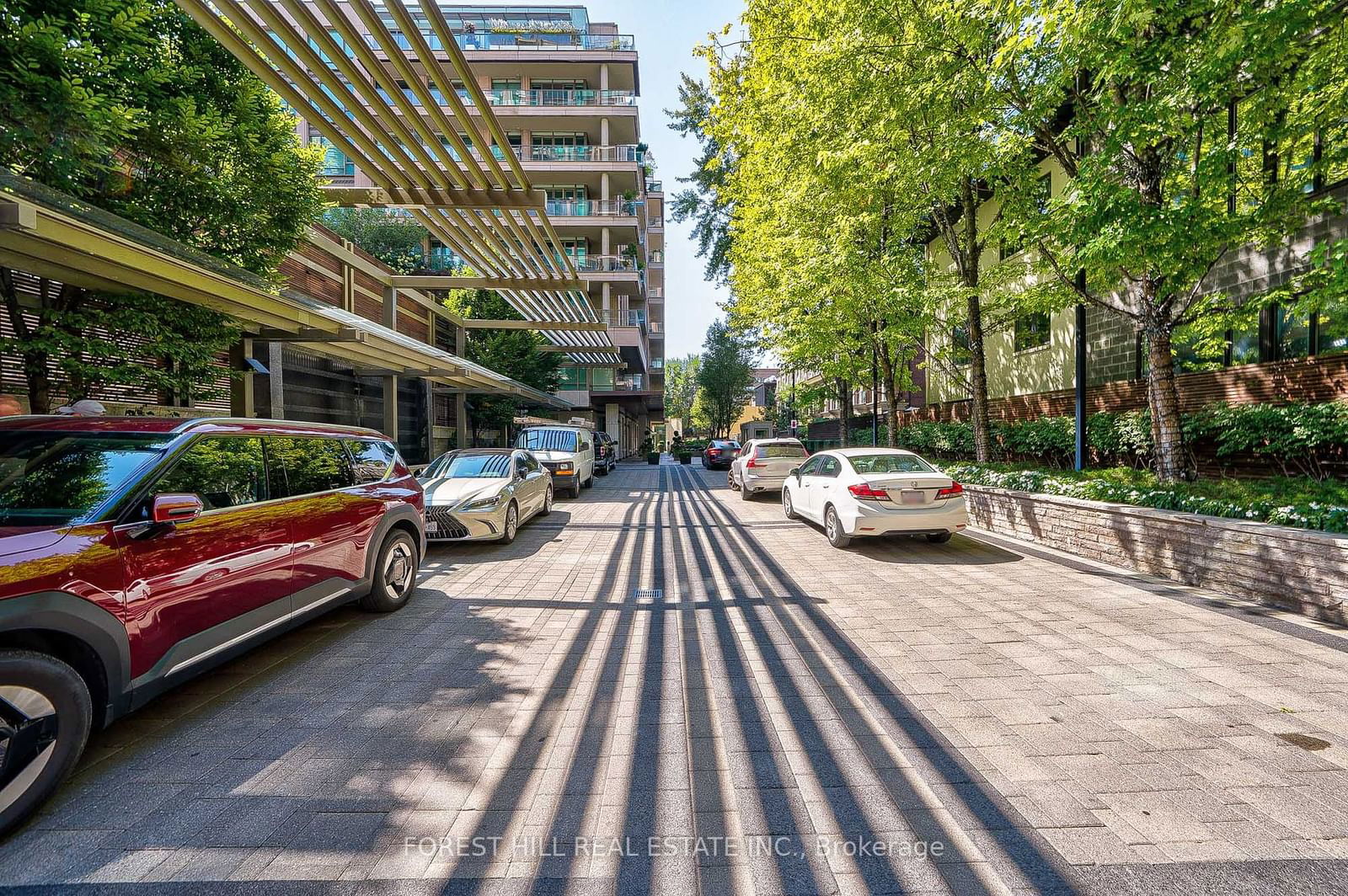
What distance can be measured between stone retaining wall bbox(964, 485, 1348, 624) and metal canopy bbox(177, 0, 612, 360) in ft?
29.6

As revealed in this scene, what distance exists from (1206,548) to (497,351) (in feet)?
65.3

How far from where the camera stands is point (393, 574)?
18.3 ft

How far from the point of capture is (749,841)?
2.31 metres

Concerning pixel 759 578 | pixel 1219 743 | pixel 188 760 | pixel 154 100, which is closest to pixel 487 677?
pixel 188 760

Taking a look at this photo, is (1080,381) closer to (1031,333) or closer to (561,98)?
(1031,333)

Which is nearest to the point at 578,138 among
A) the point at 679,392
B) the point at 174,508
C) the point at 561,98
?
the point at 561,98

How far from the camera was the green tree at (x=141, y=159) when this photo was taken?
15.6 ft

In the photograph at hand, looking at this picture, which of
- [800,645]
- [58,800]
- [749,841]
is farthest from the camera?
[800,645]

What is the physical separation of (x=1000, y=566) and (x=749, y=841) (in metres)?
6.10

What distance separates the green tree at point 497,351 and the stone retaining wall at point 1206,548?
17.4 meters

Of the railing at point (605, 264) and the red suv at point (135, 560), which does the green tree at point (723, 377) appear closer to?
the railing at point (605, 264)

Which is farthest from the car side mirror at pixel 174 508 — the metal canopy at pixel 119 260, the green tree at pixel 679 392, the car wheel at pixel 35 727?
the green tree at pixel 679 392

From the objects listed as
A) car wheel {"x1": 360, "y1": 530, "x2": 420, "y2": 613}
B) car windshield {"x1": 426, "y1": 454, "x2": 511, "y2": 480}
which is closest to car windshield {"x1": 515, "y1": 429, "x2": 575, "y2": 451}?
car windshield {"x1": 426, "y1": 454, "x2": 511, "y2": 480}

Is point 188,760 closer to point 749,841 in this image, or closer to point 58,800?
point 58,800
